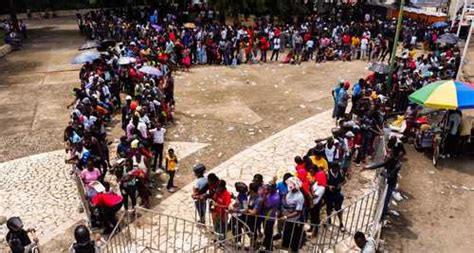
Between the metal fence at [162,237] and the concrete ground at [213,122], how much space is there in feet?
3.30

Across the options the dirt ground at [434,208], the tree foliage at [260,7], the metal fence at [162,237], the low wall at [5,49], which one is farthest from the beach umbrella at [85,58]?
the tree foliage at [260,7]

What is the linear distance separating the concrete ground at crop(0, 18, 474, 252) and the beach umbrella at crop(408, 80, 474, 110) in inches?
64.2

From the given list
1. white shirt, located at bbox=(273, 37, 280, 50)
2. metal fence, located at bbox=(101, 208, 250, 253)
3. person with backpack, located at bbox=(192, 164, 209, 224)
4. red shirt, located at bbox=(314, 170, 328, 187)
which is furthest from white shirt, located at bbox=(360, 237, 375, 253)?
white shirt, located at bbox=(273, 37, 280, 50)

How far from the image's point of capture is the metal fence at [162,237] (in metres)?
7.45

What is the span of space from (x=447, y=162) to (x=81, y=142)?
838 cm

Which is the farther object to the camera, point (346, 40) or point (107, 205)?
point (346, 40)

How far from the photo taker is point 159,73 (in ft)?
46.3

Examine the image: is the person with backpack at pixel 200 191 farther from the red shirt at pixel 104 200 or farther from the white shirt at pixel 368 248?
the white shirt at pixel 368 248

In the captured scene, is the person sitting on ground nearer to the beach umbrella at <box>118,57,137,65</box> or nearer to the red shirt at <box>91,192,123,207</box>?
the red shirt at <box>91,192,123,207</box>

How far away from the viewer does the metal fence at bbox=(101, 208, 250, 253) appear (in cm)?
745

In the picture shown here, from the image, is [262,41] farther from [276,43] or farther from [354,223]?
[354,223]

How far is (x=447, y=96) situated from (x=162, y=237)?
6.71 meters

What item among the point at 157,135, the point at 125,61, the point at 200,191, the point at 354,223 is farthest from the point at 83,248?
the point at 125,61

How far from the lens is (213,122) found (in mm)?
13609
